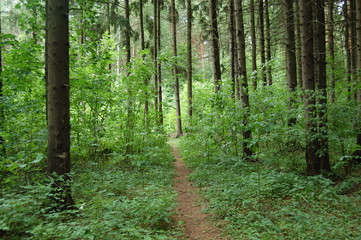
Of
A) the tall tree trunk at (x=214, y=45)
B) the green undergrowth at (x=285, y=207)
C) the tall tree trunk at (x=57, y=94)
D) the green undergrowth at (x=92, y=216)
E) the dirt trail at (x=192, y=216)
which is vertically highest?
the tall tree trunk at (x=214, y=45)

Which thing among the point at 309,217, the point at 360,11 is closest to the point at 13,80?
the point at 309,217

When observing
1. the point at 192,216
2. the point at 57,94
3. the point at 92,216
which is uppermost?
the point at 57,94

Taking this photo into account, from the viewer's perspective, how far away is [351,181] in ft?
18.0

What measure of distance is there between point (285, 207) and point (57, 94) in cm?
467

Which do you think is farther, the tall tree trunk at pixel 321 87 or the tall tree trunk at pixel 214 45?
the tall tree trunk at pixel 214 45

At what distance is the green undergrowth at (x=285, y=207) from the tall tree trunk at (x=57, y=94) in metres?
3.02

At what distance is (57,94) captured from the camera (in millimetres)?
4020

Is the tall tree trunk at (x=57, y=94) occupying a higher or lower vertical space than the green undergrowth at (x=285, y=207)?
higher

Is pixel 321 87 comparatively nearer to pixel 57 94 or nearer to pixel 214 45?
pixel 214 45

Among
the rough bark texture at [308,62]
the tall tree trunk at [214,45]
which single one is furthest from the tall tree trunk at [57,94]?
the tall tree trunk at [214,45]

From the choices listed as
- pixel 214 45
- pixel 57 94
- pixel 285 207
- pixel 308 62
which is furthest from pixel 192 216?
pixel 214 45

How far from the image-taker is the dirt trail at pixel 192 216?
12.5 feet

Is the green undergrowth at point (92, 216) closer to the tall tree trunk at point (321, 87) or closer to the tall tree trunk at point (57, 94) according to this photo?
the tall tree trunk at point (57, 94)

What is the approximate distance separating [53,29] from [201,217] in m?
4.45
